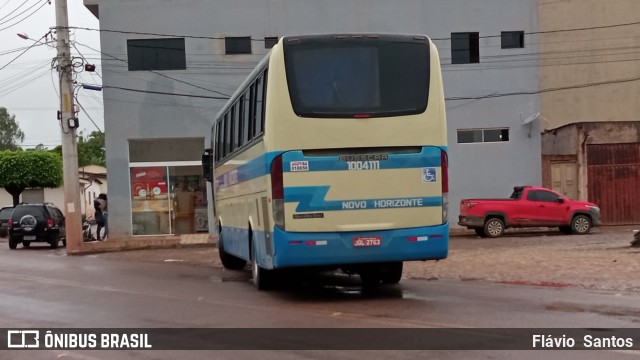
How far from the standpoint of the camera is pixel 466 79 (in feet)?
96.4

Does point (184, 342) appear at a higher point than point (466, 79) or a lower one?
lower

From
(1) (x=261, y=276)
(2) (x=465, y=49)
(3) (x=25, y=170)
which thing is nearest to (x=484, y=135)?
(2) (x=465, y=49)

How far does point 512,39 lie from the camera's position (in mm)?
29484

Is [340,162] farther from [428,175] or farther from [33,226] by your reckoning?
[33,226]

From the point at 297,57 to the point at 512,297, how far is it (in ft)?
16.0

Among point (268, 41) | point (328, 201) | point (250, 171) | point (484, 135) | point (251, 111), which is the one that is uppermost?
point (268, 41)

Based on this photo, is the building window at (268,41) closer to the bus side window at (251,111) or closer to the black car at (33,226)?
the black car at (33,226)

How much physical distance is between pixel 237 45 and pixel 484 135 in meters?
10.8

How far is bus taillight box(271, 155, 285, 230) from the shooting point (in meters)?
10.2

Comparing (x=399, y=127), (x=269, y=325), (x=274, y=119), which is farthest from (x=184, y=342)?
(x=399, y=127)

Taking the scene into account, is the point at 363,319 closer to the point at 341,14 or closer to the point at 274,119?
the point at 274,119

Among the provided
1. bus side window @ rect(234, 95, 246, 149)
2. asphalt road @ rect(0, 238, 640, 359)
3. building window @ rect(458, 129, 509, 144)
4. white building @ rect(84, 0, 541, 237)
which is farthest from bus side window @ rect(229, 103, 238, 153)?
building window @ rect(458, 129, 509, 144)

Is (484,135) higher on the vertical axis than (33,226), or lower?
higher

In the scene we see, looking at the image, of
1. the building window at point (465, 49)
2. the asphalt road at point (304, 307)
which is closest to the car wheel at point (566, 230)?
the building window at point (465, 49)
